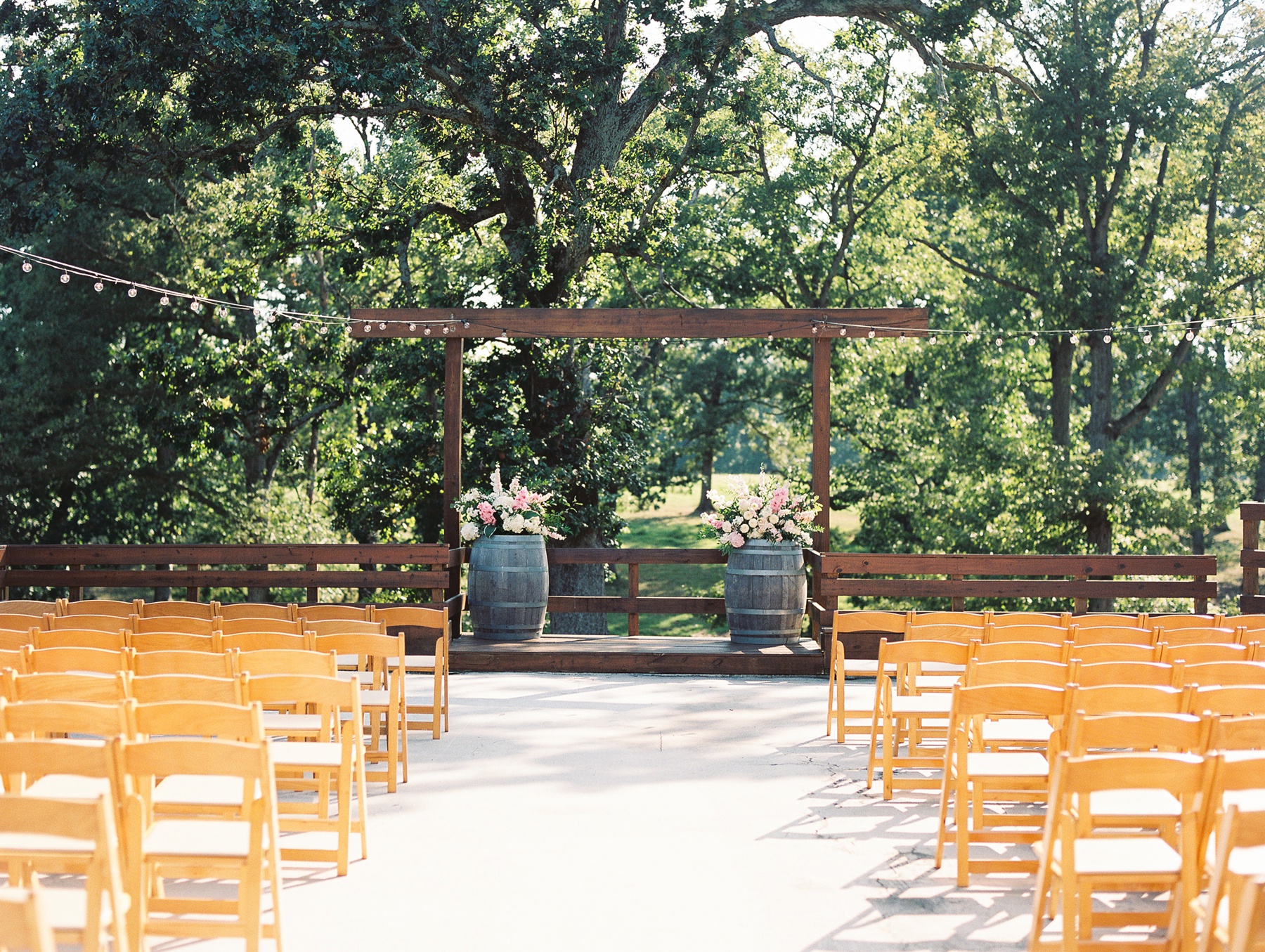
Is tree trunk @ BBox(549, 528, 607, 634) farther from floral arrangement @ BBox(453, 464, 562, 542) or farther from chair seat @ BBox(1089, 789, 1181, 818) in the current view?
chair seat @ BBox(1089, 789, 1181, 818)

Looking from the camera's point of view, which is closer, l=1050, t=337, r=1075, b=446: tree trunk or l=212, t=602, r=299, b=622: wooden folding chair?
l=212, t=602, r=299, b=622: wooden folding chair

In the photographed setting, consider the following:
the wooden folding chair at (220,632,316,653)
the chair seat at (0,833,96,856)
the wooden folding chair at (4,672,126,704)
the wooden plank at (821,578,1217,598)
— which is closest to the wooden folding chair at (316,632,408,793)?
the wooden folding chair at (220,632,316,653)

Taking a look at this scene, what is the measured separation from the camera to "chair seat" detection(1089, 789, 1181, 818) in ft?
12.7

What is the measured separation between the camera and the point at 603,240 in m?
15.2

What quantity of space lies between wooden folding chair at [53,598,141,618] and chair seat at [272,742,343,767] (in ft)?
8.92

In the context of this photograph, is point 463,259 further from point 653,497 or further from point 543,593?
point 543,593

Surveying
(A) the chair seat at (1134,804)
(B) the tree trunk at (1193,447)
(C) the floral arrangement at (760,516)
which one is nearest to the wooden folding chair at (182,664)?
(A) the chair seat at (1134,804)

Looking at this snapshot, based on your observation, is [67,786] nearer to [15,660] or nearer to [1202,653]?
[15,660]

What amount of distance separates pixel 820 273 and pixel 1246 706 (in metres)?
17.9

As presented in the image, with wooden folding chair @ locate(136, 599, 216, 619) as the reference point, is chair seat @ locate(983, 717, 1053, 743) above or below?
below

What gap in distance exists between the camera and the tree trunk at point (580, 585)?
15461 millimetres

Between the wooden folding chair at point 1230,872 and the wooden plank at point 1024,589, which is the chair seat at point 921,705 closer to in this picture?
the wooden folding chair at point 1230,872

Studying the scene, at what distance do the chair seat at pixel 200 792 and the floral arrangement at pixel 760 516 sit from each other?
20.1 ft

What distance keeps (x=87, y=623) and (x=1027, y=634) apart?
517 centimetres
